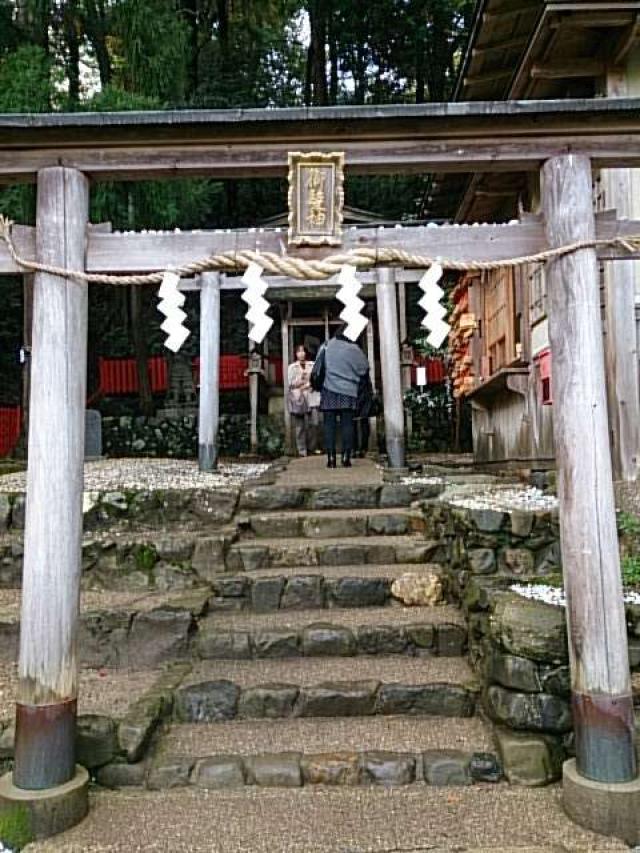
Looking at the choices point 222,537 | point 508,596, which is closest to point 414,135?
point 508,596

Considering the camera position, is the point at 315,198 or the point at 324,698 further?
the point at 324,698

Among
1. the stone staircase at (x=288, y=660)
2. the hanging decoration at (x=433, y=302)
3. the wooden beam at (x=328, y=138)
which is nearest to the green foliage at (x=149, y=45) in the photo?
the stone staircase at (x=288, y=660)

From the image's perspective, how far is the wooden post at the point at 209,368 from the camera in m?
9.70

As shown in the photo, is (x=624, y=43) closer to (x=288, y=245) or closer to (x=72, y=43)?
(x=288, y=245)

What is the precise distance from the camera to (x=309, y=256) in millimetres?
3598

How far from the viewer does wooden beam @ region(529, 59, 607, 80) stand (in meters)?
6.50

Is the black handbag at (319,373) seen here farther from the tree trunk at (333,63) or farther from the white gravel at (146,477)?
the tree trunk at (333,63)

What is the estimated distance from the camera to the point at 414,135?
143 inches

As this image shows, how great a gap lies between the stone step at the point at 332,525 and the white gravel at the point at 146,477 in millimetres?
863

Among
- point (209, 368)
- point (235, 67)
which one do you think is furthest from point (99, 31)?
point (235, 67)

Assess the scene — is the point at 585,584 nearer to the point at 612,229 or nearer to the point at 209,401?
the point at 612,229

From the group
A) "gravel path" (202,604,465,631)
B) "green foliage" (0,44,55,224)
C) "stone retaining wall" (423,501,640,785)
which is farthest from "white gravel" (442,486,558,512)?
"green foliage" (0,44,55,224)

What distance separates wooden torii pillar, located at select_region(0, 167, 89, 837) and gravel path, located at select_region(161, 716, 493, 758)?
2.34 feet

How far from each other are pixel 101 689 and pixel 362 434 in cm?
867
